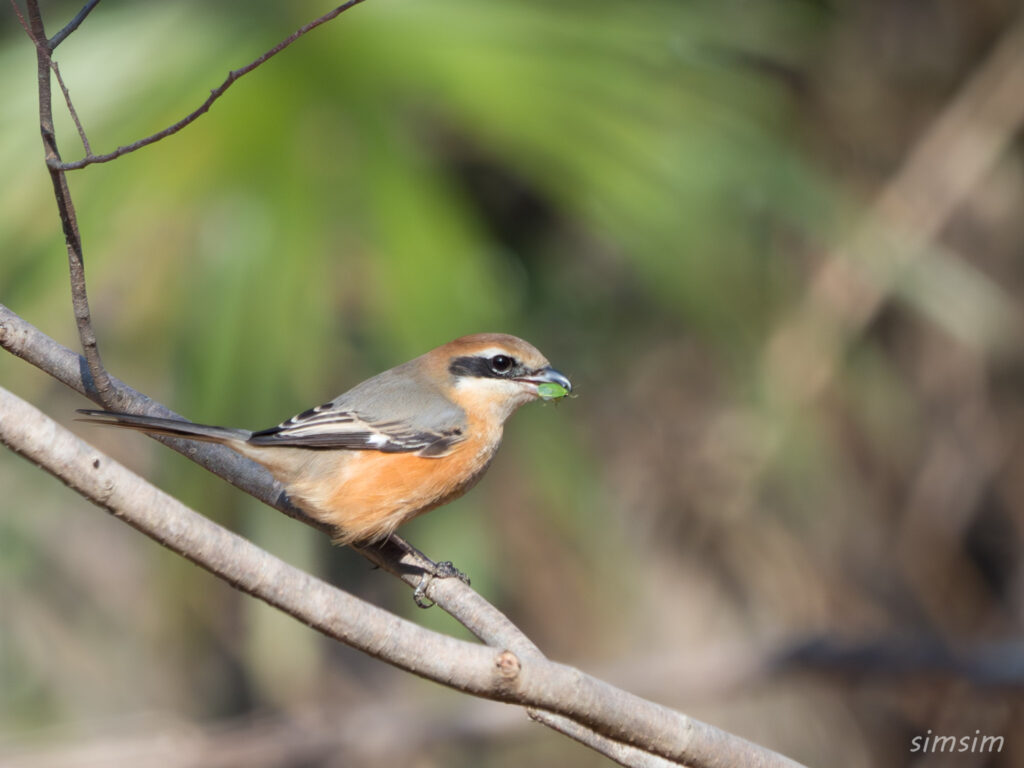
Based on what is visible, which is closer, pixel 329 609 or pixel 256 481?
pixel 329 609

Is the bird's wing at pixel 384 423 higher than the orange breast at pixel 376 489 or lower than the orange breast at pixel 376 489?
higher

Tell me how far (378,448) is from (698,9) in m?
3.28

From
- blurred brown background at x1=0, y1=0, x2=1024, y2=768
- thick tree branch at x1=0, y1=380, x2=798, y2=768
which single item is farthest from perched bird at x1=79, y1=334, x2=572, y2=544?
thick tree branch at x1=0, y1=380, x2=798, y2=768

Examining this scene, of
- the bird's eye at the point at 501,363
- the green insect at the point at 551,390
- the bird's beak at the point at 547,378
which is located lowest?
the green insect at the point at 551,390

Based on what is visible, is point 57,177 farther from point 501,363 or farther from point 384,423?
point 501,363

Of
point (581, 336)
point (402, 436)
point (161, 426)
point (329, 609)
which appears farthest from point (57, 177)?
point (581, 336)

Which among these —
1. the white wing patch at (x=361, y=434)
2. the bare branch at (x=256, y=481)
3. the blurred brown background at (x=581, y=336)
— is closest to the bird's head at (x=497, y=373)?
the white wing patch at (x=361, y=434)

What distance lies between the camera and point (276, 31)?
494 cm

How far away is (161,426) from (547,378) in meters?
1.51

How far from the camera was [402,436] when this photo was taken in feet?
12.3

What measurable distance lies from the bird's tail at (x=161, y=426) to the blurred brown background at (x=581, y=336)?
1110 millimetres

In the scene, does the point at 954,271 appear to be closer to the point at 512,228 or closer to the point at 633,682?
the point at 512,228

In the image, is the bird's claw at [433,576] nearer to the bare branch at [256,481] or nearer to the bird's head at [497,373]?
the bare branch at [256,481]

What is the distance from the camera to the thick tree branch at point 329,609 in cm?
206
